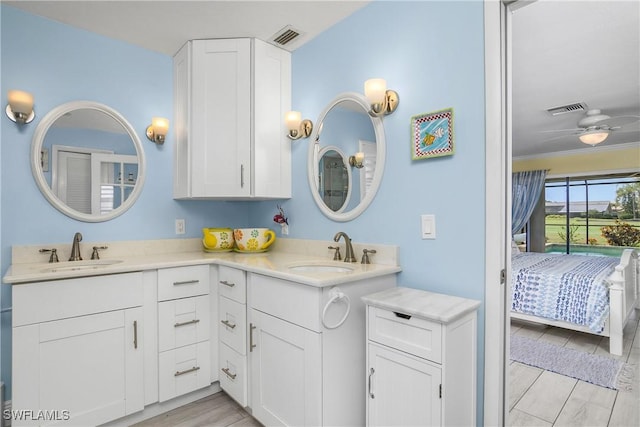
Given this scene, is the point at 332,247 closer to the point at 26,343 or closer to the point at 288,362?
the point at 288,362

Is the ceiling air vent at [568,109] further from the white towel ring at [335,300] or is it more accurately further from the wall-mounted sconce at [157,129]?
the wall-mounted sconce at [157,129]

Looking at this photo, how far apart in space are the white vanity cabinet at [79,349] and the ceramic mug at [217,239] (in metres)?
0.71

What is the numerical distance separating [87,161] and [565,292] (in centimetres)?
427

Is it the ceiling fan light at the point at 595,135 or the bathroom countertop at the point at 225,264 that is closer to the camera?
the bathroom countertop at the point at 225,264

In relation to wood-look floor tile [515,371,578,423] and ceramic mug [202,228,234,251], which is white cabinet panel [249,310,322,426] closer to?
ceramic mug [202,228,234,251]

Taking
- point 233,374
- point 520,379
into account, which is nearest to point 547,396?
point 520,379

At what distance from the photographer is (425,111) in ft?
5.52

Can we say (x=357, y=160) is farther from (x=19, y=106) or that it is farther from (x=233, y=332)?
(x=19, y=106)

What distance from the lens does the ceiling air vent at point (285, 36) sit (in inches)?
87.9

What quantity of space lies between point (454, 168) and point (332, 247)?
2.99 ft

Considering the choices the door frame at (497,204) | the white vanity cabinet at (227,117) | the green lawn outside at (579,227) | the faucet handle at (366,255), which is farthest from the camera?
the green lawn outside at (579,227)

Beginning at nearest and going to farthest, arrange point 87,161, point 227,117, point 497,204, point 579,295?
point 497,204
point 87,161
point 227,117
point 579,295

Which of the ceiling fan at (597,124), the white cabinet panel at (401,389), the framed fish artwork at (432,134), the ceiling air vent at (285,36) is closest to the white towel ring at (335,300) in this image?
the white cabinet panel at (401,389)

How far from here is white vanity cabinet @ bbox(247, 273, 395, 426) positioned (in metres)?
1.44
